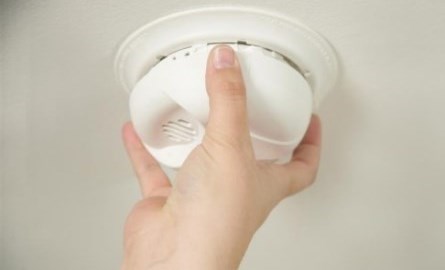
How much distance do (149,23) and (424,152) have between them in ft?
1.62

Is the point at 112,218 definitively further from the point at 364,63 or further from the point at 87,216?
the point at 364,63

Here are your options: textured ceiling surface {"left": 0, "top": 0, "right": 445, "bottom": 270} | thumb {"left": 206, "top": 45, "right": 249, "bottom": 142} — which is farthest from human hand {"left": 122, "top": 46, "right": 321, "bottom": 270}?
textured ceiling surface {"left": 0, "top": 0, "right": 445, "bottom": 270}

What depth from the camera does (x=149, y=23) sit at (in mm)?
613

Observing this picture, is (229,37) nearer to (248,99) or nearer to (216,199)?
(248,99)

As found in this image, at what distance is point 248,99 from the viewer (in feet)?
1.93

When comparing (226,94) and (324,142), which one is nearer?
(226,94)

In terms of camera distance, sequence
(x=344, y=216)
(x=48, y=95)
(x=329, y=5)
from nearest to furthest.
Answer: (x=329, y=5) → (x=48, y=95) → (x=344, y=216)

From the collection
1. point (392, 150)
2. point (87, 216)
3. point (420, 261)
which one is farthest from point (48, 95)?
point (420, 261)

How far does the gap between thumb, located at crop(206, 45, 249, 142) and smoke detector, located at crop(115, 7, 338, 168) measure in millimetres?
22

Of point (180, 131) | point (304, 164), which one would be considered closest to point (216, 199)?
point (180, 131)

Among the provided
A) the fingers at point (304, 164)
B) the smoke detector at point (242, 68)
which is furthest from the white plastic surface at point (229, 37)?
the fingers at point (304, 164)

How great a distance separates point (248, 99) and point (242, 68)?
38mm

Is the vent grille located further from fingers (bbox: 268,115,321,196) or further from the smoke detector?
fingers (bbox: 268,115,321,196)

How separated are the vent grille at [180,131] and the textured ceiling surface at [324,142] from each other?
127 mm
